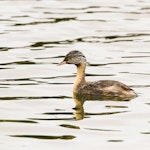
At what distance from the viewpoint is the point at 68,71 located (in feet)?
70.9

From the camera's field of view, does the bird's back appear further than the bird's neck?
No

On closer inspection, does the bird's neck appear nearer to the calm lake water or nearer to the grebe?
the grebe

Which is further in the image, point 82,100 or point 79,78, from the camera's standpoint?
point 79,78

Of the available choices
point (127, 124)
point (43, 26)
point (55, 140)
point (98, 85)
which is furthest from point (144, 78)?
point (43, 26)

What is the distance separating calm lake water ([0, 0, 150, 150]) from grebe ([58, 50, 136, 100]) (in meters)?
0.29

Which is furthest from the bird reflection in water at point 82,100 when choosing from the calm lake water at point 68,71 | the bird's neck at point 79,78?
the bird's neck at point 79,78

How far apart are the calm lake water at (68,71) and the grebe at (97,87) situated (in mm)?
295

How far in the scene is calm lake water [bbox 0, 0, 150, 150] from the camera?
15.1 metres

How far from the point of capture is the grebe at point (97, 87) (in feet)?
59.4

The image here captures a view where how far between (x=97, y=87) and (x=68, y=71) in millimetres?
3168

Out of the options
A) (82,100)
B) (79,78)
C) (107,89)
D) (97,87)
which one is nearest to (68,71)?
(79,78)

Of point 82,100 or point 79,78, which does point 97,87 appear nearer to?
point 82,100

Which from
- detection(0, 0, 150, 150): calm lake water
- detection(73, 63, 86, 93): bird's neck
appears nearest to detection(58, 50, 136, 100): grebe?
detection(73, 63, 86, 93): bird's neck

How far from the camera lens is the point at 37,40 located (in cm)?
2572
